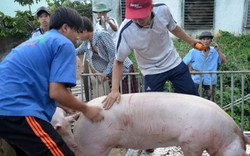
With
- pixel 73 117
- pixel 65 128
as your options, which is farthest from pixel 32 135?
pixel 73 117

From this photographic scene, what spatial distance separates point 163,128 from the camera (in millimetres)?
2598

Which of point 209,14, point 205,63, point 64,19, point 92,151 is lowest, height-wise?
point 92,151

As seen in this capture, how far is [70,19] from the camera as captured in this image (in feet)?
7.39

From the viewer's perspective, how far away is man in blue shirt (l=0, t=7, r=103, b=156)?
204 cm

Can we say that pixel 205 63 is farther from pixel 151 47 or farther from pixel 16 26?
pixel 16 26

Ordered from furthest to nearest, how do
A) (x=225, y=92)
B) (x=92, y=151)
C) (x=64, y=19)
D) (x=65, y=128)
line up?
(x=225, y=92)
(x=92, y=151)
(x=65, y=128)
(x=64, y=19)

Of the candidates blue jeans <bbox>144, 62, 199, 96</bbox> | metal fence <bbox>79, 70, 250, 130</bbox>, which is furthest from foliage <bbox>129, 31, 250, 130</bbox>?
blue jeans <bbox>144, 62, 199, 96</bbox>

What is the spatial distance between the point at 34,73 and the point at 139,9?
1200mm

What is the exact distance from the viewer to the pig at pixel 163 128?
8.37ft

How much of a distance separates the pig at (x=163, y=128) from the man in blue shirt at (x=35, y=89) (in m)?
0.58

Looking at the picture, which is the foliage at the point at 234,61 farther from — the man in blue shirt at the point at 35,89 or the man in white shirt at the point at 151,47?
the man in blue shirt at the point at 35,89

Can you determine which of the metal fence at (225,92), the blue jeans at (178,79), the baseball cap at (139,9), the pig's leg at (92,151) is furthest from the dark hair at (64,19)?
the metal fence at (225,92)

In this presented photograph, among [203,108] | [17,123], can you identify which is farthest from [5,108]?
[203,108]

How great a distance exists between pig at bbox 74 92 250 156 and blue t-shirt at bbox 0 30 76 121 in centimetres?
66
